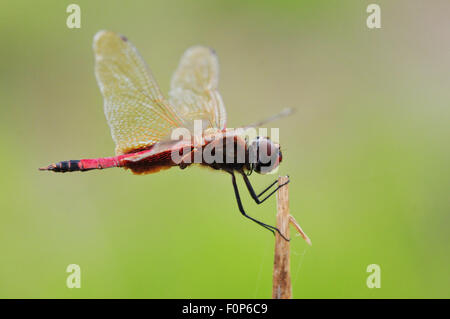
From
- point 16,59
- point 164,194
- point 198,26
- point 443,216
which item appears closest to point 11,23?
point 16,59

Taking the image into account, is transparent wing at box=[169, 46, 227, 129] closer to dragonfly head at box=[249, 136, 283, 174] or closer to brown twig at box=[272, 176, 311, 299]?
dragonfly head at box=[249, 136, 283, 174]

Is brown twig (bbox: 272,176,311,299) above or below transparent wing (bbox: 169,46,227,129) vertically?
below

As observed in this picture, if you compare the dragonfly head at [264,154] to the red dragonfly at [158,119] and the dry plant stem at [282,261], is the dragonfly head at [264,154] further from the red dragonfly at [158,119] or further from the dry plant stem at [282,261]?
the dry plant stem at [282,261]

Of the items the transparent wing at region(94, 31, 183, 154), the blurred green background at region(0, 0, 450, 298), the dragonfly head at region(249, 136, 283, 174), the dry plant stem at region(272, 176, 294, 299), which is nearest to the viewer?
the dry plant stem at region(272, 176, 294, 299)

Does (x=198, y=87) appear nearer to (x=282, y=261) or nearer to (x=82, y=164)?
(x=82, y=164)

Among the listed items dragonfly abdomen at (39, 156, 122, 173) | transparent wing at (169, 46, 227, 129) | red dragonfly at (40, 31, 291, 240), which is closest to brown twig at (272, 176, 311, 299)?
red dragonfly at (40, 31, 291, 240)

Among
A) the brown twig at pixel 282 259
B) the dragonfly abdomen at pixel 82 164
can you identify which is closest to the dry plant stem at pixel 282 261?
the brown twig at pixel 282 259

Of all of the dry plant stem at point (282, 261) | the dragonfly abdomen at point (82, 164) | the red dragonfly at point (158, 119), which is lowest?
the dry plant stem at point (282, 261)
